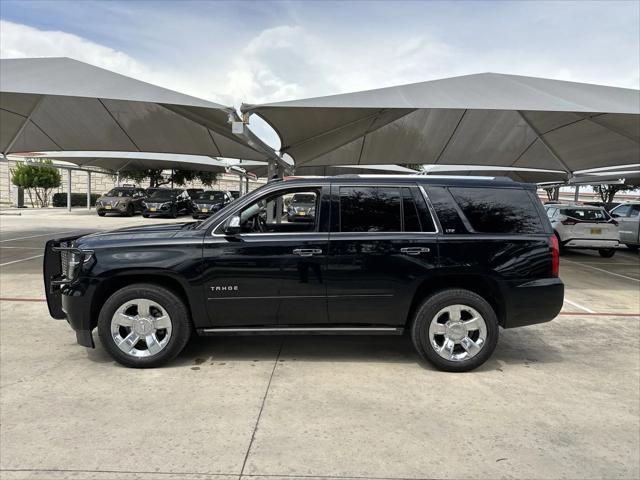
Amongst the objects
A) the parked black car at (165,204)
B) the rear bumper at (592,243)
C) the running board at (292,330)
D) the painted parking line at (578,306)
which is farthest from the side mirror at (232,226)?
the parked black car at (165,204)

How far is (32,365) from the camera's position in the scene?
172 inches

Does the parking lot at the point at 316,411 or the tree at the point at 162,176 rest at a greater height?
the tree at the point at 162,176

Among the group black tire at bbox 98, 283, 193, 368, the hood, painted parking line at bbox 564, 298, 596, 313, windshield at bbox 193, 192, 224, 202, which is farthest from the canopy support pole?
windshield at bbox 193, 192, 224, 202

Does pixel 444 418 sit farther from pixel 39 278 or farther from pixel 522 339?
pixel 39 278

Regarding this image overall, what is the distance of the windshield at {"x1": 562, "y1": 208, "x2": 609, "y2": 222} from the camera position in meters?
13.0

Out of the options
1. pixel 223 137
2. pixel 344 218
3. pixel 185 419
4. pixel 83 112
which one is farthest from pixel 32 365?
pixel 223 137

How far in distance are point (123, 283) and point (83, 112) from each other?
937cm

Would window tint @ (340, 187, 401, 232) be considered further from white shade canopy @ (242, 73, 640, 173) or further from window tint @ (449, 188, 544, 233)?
white shade canopy @ (242, 73, 640, 173)

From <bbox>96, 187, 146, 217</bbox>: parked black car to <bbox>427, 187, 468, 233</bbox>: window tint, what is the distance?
2431cm

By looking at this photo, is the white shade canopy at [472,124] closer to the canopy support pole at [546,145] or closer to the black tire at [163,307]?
the canopy support pole at [546,145]

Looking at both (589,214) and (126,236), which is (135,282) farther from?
(589,214)

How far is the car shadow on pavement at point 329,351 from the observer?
467cm

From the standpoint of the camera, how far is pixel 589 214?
13.0 m

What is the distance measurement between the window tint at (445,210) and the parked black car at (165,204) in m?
22.5
